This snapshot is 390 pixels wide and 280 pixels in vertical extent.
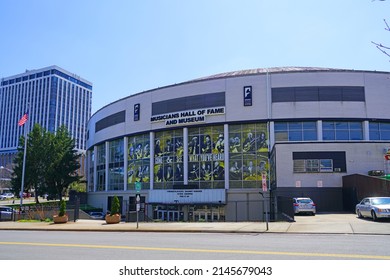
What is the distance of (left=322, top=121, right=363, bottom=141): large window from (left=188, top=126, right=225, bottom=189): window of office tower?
1160 cm

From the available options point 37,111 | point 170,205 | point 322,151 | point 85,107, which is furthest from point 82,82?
point 322,151

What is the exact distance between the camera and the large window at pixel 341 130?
4156 centimetres

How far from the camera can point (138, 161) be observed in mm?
51656

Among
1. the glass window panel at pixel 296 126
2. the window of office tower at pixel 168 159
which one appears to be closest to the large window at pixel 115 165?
the window of office tower at pixel 168 159

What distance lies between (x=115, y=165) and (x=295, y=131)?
2672 centimetres

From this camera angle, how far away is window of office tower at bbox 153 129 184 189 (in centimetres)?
4728

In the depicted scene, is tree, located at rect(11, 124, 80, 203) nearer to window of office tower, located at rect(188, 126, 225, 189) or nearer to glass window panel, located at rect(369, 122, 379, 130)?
window of office tower, located at rect(188, 126, 225, 189)

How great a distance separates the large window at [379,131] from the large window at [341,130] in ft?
3.92

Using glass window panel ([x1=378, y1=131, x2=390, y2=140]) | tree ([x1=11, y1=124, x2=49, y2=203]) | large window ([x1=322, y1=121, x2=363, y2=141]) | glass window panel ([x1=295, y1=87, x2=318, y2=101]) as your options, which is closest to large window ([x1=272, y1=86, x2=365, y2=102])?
glass window panel ([x1=295, y1=87, x2=318, y2=101])

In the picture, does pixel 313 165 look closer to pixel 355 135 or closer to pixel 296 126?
pixel 296 126

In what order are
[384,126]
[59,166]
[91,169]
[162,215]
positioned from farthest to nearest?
1. [59,166]
2. [91,169]
3. [162,215]
4. [384,126]

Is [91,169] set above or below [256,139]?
below

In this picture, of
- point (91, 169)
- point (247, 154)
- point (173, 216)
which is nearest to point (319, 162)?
point (247, 154)

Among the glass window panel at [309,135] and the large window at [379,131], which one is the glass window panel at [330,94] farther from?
the large window at [379,131]
